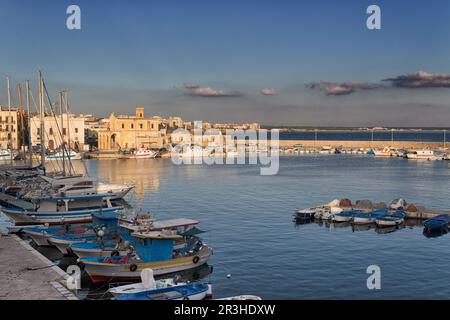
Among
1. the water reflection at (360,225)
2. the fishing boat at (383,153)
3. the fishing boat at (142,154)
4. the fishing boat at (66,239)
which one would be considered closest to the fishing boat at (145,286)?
the fishing boat at (66,239)

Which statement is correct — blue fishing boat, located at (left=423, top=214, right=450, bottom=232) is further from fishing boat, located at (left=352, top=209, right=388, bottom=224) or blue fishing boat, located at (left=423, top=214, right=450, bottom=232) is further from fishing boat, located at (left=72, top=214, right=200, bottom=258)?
fishing boat, located at (left=72, top=214, right=200, bottom=258)

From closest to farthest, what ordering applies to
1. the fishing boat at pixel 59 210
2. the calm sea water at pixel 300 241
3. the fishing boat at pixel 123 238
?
the calm sea water at pixel 300 241 < the fishing boat at pixel 123 238 < the fishing boat at pixel 59 210

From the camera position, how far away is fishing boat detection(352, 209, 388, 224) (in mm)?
32750

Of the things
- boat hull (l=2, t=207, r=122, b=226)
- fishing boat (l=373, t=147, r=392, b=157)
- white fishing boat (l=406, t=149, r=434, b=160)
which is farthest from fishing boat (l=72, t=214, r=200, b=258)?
fishing boat (l=373, t=147, r=392, b=157)

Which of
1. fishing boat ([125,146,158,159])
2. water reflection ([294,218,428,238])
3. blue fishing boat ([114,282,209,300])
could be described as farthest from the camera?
fishing boat ([125,146,158,159])

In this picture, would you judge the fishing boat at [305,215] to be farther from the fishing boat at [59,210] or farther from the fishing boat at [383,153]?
the fishing boat at [383,153]

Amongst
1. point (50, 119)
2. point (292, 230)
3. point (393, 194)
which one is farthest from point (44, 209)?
point (50, 119)

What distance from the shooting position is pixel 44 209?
105ft

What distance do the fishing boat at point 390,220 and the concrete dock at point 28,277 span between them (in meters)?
21.7

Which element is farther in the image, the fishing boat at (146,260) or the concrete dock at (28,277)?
the fishing boat at (146,260)

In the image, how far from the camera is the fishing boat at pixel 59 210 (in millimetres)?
30891

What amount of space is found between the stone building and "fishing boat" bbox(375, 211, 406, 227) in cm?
8408

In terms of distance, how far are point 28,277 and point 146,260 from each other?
522cm
